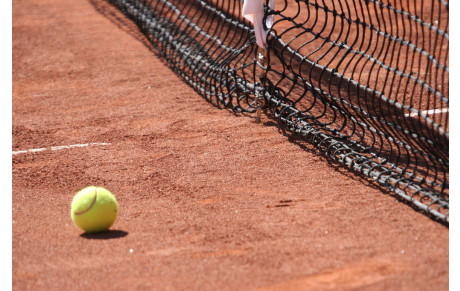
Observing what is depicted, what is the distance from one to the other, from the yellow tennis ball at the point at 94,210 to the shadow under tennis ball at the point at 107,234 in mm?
28

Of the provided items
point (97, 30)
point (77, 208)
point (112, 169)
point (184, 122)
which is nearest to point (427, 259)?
point (77, 208)

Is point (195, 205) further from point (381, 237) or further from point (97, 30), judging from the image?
point (97, 30)

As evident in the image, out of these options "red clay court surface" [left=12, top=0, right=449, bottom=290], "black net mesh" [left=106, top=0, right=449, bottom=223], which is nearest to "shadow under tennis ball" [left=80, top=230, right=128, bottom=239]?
"red clay court surface" [left=12, top=0, right=449, bottom=290]

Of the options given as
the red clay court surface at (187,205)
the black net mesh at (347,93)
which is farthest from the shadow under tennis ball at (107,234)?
the black net mesh at (347,93)

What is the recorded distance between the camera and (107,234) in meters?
4.48

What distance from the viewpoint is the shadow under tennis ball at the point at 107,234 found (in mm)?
4422

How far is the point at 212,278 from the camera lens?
3736 millimetres

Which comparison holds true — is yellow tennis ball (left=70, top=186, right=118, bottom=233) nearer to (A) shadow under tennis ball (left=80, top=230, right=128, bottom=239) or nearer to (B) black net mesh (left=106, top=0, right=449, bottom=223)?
(A) shadow under tennis ball (left=80, top=230, right=128, bottom=239)

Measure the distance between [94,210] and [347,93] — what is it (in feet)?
12.9

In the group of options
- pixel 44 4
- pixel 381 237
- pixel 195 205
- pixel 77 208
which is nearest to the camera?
pixel 381 237

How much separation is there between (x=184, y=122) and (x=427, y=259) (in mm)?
3597

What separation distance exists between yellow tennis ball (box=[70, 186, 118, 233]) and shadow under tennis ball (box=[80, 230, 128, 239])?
28 millimetres

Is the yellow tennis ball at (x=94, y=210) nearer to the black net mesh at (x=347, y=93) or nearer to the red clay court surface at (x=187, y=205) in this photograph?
the red clay court surface at (x=187, y=205)

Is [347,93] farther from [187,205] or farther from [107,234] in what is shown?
[107,234]
